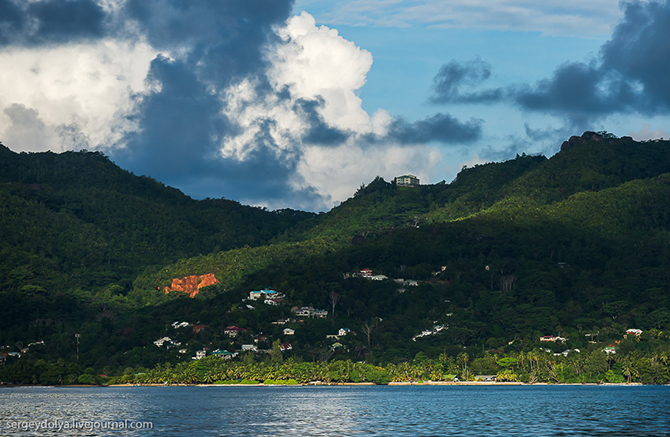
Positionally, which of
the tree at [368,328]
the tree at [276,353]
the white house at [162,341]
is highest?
the tree at [368,328]

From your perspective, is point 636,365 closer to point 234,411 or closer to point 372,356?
point 372,356

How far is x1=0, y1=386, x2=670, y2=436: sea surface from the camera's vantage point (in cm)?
6525

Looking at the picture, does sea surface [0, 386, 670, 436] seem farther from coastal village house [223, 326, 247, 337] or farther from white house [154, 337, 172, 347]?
coastal village house [223, 326, 247, 337]

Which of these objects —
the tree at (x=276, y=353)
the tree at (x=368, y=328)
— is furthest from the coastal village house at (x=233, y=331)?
the tree at (x=368, y=328)

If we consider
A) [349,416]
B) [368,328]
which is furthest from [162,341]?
[349,416]

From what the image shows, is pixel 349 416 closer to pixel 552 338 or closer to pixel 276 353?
pixel 276 353

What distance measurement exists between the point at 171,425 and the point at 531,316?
13207 cm

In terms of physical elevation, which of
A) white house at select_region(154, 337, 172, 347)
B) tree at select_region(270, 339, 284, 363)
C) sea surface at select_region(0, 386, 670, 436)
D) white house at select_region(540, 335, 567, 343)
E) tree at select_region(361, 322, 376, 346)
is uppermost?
tree at select_region(361, 322, 376, 346)

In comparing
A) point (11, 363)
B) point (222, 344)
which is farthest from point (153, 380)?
point (11, 363)

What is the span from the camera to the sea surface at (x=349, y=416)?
65.2m

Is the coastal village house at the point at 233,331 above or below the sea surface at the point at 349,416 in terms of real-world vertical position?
above

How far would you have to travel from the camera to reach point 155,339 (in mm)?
191625

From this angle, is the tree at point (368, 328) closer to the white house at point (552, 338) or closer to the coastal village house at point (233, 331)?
the coastal village house at point (233, 331)

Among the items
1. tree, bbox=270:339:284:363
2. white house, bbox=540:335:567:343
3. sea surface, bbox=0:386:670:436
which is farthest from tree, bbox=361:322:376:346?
sea surface, bbox=0:386:670:436
